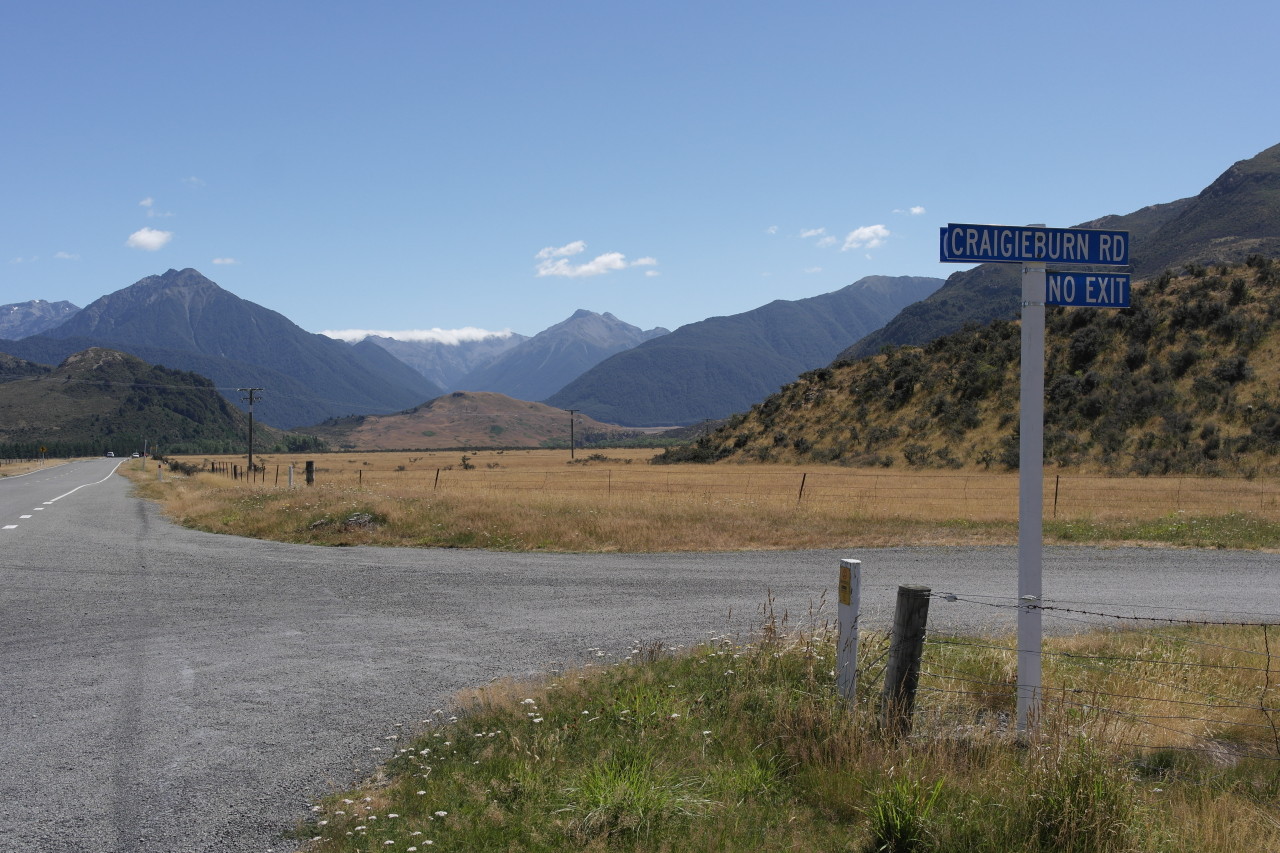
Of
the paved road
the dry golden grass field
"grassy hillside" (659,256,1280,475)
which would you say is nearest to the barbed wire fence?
the paved road

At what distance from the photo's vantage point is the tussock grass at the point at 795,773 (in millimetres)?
4629

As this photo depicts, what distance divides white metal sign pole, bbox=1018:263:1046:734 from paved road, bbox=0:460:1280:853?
424 centimetres

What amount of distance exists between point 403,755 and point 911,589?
358 centimetres

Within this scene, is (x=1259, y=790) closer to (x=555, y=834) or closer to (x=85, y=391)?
(x=555, y=834)

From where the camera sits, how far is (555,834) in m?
4.73

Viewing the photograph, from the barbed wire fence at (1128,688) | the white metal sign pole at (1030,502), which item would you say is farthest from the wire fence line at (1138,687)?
the white metal sign pole at (1030,502)

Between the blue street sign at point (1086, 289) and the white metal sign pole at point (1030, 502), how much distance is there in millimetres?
121

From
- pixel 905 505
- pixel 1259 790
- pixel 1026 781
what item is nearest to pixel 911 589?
pixel 1026 781

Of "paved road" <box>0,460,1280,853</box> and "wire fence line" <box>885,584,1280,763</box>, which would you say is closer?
"paved road" <box>0,460,1280,853</box>

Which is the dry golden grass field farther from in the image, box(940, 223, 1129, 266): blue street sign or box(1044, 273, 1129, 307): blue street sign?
box(940, 223, 1129, 266): blue street sign

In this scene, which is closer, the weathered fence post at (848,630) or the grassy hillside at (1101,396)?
the weathered fence post at (848,630)

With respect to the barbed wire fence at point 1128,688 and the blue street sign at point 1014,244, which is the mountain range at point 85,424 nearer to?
the barbed wire fence at point 1128,688

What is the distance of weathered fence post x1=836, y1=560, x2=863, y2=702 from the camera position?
19.2ft

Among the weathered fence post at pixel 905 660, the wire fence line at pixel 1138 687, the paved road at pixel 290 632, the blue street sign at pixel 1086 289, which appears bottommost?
the paved road at pixel 290 632
